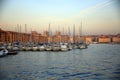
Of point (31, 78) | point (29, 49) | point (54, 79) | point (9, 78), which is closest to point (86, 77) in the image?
point (54, 79)

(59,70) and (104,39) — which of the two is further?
(104,39)

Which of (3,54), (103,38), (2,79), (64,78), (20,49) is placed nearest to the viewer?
(2,79)

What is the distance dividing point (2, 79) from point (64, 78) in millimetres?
1047

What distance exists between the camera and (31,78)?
12.0 ft

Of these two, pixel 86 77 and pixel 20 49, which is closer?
pixel 86 77

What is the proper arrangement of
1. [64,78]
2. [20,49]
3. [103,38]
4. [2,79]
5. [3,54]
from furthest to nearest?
1. [103,38]
2. [20,49]
3. [3,54]
4. [64,78]
5. [2,79]

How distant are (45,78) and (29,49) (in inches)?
373

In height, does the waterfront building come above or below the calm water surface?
above

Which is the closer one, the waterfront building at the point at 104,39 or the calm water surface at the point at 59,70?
the calm water surface at the point at 59,70

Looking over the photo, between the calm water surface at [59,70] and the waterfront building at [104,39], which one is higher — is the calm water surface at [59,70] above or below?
below

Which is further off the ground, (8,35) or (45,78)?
(8,35)

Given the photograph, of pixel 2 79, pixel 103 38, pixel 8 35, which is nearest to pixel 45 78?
pixel 2 79

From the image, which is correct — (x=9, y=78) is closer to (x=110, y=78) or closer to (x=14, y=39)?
(x=110, y=78)

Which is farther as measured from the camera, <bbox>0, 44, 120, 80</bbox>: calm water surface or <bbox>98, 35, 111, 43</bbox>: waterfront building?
<bbox>98, 35, 111, 43</bbox>: waterfront building
